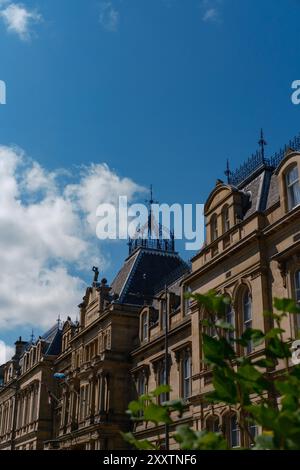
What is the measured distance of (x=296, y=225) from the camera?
73.2ft

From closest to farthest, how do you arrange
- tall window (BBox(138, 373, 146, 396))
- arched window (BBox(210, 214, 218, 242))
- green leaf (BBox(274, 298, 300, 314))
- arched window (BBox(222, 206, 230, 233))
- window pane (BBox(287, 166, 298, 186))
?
green leaf (BBox(274, 298, 300, 314)), window pane (BBox(287, 166, 298, 186)), arched window (BBox(222, 206, 230, 233)), arched window (BBox(210, 214, 218, 242)), tall window (BBox(138, 373, 146, 396))

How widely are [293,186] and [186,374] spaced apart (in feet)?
44.7

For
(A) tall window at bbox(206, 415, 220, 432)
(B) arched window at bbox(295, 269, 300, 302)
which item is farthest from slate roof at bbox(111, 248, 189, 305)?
(B) arched window at bbox(295, 269, 300, 302)

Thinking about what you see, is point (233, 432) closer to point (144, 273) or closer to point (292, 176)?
point (292, 176)

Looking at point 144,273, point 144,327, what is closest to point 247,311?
point 144,327

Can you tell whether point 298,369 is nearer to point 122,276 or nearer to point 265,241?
point 265,241

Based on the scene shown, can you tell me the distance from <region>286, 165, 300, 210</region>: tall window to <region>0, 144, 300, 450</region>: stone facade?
0.14ft

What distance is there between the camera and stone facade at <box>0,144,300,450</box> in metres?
23.4

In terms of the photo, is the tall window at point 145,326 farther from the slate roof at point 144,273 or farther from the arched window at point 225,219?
the arched window at point 225,219

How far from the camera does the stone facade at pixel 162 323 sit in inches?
923

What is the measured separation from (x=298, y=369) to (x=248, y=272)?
1885 cm

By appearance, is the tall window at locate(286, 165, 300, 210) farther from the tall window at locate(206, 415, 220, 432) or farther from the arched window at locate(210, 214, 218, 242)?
the tall window at locate(206, 415, 220, 432)

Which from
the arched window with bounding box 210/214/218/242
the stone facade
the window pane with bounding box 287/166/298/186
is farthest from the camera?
the arched window with bounding box 210/214/218/242

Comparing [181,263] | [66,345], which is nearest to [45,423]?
[66,345]
